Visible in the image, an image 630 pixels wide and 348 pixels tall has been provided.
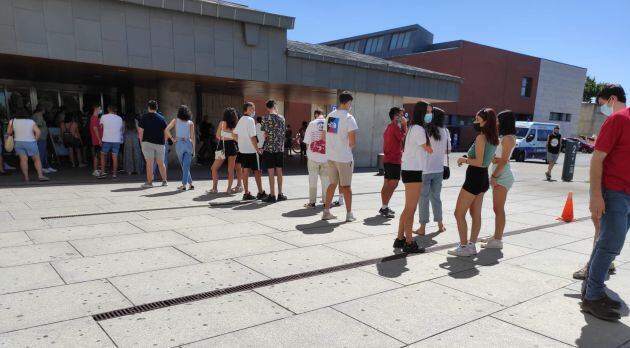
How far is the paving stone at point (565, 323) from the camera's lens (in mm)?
3039

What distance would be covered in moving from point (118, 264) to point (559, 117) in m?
51.7

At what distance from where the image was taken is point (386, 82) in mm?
16422

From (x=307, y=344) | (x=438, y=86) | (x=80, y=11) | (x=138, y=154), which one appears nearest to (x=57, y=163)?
(x=138, y=154)

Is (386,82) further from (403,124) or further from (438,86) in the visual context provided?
(403,124)

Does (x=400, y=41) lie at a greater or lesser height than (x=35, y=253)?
greater

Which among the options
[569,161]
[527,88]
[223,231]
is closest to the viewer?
[223,231]

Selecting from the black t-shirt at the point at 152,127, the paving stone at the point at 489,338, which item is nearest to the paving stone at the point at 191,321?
the paving stone at the point at 489,338

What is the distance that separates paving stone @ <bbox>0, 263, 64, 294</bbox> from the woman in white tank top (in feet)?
16.2

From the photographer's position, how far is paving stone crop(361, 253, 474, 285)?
165 inches

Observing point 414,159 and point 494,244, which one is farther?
point 494,244

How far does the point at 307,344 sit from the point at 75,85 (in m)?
17.3

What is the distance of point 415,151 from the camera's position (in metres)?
4.89

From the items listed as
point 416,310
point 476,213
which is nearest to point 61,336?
point 416,310

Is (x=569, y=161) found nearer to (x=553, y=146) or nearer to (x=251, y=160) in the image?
(x=553, y=146)
